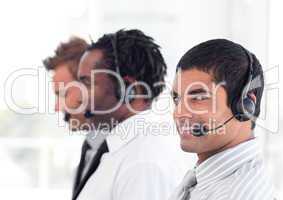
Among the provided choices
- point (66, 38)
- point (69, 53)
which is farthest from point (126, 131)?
point (66, 38)

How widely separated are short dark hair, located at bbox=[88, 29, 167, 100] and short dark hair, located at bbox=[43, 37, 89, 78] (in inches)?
17.4

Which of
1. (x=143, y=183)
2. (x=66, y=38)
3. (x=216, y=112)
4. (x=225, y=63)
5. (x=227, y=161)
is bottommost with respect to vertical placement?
(x=143, y=183)

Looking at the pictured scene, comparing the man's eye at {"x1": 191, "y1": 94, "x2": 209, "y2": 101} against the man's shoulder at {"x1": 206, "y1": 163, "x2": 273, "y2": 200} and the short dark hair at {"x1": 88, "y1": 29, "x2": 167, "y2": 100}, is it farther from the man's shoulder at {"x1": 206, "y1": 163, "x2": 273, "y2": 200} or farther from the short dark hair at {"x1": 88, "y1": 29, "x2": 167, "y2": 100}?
the short dark hair at {"x1": 88, "y1": 29, "x2": 167, "y2": 100}

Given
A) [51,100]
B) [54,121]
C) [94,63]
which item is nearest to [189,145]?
[94,63]

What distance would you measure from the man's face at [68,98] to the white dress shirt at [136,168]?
36cm

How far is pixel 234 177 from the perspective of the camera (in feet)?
3.62

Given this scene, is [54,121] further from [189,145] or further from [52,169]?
[189,145]

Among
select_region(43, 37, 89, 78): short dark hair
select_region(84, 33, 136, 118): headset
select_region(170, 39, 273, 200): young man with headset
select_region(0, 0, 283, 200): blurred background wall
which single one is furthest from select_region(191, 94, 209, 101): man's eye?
select_region(0, 0, 283, 200): blurred background wall

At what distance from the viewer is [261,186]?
1.08 meters

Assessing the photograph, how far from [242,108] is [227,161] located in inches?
5.0

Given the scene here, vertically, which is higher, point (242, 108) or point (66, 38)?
point (66, 38)

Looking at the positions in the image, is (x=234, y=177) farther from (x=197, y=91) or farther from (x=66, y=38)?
(x=66, y=38)

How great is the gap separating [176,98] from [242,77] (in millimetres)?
160

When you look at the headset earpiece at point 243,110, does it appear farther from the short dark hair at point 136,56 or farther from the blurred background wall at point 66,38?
the blurred background wall at point 66,38
